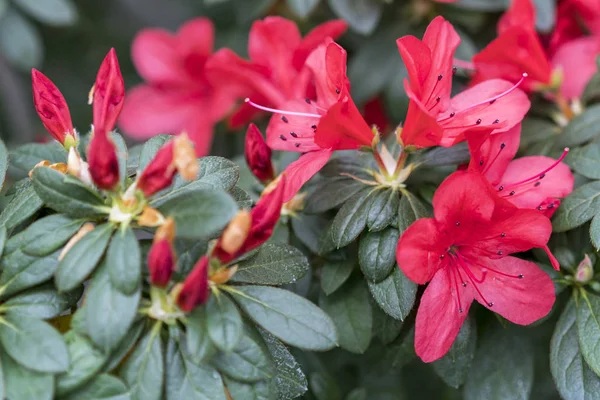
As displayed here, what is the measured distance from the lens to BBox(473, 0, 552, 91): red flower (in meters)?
1.14

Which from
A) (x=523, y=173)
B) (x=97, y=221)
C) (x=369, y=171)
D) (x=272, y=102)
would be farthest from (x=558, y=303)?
(x=97, y=221)

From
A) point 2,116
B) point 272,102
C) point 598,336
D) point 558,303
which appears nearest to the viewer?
point 598,336

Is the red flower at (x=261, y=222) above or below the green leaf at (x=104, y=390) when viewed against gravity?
above

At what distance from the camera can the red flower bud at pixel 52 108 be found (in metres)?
0.92

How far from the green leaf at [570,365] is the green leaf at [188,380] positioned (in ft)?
1.67

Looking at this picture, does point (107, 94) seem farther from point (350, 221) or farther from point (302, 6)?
point (302, 6)

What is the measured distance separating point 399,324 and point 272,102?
0.51 m

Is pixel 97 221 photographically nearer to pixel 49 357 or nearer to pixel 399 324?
pixel 49 357

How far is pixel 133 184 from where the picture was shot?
2.80 ft

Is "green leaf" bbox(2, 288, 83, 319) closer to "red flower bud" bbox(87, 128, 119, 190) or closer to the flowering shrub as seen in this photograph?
the flowering shrub

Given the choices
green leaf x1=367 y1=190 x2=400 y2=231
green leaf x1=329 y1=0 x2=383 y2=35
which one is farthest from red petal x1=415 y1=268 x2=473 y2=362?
green leaf x1=329 y1=0 x2=383 y2=35

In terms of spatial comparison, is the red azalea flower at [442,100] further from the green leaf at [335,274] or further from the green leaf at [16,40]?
the green leaf at [16,40]

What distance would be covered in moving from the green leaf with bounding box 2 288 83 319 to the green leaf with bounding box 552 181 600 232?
2.28 ft

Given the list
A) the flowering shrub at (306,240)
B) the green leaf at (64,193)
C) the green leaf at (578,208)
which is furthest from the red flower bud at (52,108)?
the green leaf at (578,208)
